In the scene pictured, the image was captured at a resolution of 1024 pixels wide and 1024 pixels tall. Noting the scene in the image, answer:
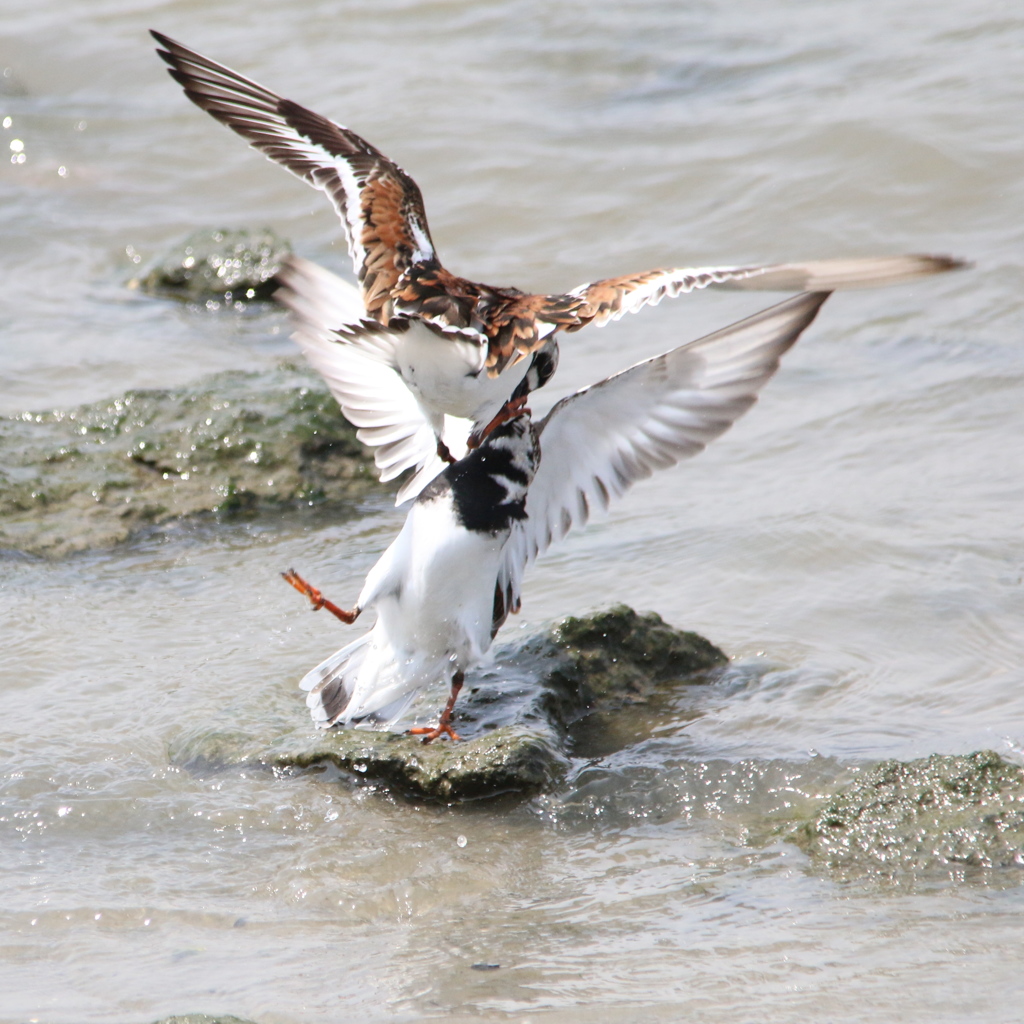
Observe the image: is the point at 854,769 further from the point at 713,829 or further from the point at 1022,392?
the point at 1022,392

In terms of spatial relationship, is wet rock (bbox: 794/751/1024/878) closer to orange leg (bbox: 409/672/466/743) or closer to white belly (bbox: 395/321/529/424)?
orange leg (bbox: 409/672/466/743)

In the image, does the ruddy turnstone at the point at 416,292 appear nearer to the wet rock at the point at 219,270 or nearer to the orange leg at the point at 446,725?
the orange leg at the point at 446,725

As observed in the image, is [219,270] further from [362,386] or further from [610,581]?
[610,581]

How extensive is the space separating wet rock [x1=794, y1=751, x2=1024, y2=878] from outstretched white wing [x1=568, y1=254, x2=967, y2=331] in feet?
4.07

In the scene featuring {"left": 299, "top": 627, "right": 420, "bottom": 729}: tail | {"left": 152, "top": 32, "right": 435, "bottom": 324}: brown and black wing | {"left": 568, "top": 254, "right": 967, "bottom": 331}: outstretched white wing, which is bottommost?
{"left": 299, "top": 627, "right": 420, "bottom": 729}: tail

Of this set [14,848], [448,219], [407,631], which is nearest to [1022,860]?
[407,631]

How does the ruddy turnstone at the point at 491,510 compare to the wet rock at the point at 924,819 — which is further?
the ruddy turnstone at the point at 491,510

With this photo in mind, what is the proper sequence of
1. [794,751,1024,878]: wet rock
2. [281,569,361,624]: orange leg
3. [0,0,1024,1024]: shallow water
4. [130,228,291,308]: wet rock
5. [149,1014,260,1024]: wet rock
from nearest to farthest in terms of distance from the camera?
[149,1014,260,1024]: wet rock < [0,0,1024,1024]: shallow water < [794,751,1024,878]: wet rock < [281,569,361,624]: orange leg < [130,228,291,308]: wet rock

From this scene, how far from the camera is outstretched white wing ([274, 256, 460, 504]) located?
4660 millimetres

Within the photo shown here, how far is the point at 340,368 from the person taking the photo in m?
4.77

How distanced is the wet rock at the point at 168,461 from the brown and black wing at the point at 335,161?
1161 mm

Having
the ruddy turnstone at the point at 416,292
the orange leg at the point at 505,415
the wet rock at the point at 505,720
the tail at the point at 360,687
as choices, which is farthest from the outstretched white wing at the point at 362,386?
the wet rock at the point at 505,720

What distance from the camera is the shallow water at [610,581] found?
310cm

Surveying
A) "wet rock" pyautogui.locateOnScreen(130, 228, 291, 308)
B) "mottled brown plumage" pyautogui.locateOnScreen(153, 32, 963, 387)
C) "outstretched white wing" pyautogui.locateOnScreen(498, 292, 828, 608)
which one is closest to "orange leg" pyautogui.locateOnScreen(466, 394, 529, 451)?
"outstretched white wing" pyautogui.locateOnScreen(498, 292, 828, 608)
